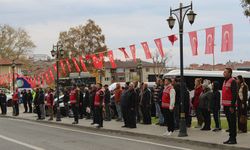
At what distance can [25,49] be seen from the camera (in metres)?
92.1

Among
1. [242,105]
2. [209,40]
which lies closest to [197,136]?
[242,105]

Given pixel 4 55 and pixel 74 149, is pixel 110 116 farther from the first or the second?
pixel 4 55

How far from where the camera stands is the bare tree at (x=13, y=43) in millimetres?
90188

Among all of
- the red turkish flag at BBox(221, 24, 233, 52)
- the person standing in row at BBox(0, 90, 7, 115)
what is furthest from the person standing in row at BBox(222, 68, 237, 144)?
the person standing in row at BBox(0, 90, 7, 115)

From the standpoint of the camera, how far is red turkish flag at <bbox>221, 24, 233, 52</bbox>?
17.2m

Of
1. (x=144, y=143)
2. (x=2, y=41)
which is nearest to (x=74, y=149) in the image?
(x=144, y=143)

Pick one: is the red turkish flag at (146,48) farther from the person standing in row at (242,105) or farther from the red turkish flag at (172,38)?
the person standing in row at (242,105)

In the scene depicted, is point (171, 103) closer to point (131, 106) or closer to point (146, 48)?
point (131, 106)

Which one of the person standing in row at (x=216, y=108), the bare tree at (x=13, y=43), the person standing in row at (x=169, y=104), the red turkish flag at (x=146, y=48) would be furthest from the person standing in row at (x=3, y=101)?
the bare tree at (x=13, y=43)

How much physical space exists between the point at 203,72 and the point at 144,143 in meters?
16.6

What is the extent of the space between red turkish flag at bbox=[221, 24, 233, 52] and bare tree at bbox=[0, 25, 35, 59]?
77.4 metres

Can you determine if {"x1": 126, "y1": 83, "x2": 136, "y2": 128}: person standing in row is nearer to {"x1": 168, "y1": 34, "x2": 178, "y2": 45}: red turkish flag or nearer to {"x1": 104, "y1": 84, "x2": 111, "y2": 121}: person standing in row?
{"x1": 168, "y1": 34, "x2": 178, "y2": 45}: red turkish flag

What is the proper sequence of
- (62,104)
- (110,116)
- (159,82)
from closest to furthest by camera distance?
(159,82) < (110,116) < (62,104)

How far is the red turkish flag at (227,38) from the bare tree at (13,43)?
3047 inches
